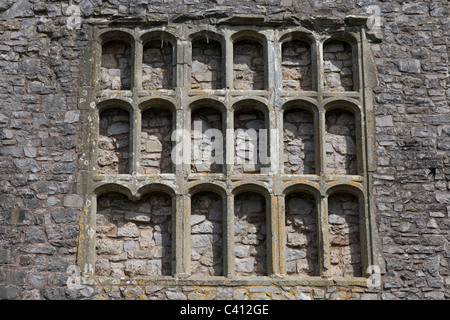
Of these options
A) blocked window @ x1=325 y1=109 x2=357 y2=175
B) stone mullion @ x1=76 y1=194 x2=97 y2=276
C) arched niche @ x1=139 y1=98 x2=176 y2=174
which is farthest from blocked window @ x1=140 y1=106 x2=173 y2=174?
blocked window @ x1=325 y1=109 x2=357 y2=175

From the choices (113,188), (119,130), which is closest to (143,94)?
(119,130)

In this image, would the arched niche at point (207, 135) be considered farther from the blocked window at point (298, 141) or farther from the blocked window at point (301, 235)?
the blocked window at point (301, 235)

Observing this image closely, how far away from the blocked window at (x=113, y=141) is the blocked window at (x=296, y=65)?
1923 millimetres

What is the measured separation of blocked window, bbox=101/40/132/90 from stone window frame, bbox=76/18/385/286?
124 millimetres

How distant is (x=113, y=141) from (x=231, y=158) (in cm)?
138

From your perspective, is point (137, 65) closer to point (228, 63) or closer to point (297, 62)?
point (228, 63)

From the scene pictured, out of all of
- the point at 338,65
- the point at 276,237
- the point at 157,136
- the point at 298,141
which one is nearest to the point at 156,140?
the point at 157,136

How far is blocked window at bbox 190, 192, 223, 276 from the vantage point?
7.40 meters

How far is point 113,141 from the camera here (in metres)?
7.79

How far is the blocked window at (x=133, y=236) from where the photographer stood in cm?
740

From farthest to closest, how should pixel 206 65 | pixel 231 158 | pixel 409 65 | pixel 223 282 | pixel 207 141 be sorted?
pixel 206 65
pixel 409 65
pixel 207 141
pixel 231 158
pixel 223 282

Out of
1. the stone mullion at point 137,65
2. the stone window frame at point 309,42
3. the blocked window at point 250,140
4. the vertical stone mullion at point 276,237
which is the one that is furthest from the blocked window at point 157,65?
the vertical stone mullion at point 276,237

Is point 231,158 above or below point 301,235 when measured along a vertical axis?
above

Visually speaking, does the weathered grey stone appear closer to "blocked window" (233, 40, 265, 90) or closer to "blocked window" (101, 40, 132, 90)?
"blocked window" (233, 40, 265, 90)
